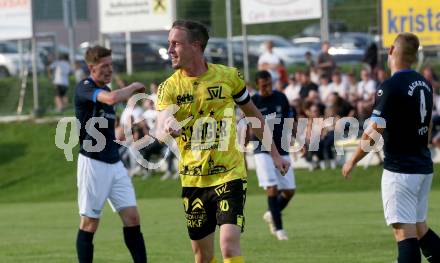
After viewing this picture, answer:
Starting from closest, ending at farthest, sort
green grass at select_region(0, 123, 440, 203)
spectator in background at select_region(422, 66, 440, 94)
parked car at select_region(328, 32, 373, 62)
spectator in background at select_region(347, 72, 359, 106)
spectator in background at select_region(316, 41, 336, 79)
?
1. spectator in background at select_region(422, 66, 440, 94)
2. green grass at select_region(0, 123, 440, 203)
3. spectator in background at select_region(347, 72, 359, 106)
4. spectator in background at select_region(316, 41, 336, 79)
5. parked car at select_region(328, 32, 373, 62)

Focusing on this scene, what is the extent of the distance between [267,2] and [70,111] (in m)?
6.45

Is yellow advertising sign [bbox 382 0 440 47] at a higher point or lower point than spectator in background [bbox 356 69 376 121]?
higher

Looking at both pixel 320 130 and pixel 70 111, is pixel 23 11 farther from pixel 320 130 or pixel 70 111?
pixel 320 130

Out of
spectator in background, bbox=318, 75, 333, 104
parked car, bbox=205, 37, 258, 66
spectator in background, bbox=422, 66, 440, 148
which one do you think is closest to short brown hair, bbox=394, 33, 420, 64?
spectator in background, bbox=422, 66, 440, 148

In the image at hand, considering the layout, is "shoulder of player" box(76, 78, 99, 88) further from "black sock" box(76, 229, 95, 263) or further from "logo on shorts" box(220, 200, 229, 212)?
"logo on shorts" box(220, 200, 229, 212)

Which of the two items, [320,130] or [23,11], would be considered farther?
[23,11]

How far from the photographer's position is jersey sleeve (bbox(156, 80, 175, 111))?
854cm

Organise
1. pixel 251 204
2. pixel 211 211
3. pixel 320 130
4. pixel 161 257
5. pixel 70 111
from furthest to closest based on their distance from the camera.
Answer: pixel 70 111 → pixel 320 130 → pixel 251 204 → pixel 161 257 → pixel 211 211

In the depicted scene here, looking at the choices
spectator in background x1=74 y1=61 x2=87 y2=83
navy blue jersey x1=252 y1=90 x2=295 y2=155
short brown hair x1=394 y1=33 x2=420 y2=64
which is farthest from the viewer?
spectator in background x1=74 y1=61 x2=87 y2=83

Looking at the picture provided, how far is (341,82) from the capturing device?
993 inches

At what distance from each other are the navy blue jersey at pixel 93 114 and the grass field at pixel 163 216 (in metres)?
2.02

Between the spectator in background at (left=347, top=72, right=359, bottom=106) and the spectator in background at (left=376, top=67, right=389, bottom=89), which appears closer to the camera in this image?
the spectator in background at (left=376, top=67, right=389, bottom=89)

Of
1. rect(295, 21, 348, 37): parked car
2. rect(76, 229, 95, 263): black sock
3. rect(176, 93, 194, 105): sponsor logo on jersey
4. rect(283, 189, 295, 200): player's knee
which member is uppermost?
rect(295, 21, 348, 37): parked car

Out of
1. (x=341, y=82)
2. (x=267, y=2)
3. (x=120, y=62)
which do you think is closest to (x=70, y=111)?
(x=120, y=62)
